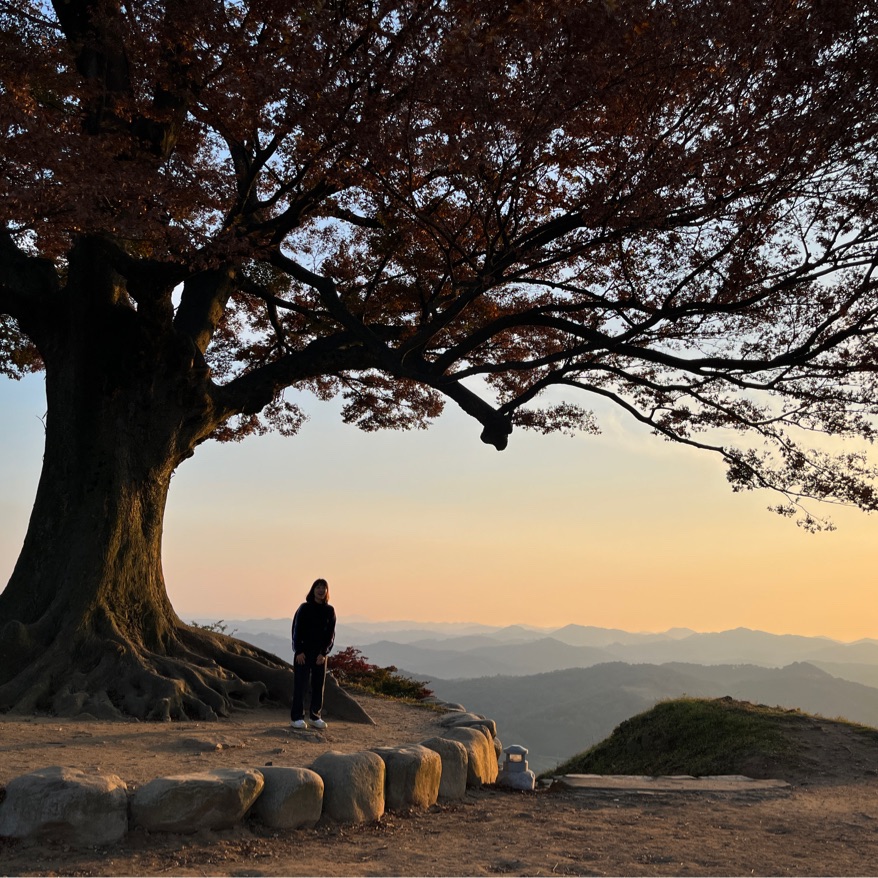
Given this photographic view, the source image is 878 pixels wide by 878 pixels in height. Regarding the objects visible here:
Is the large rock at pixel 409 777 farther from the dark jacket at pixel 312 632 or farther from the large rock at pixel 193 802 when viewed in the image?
the dark jacket at pixel 312 632

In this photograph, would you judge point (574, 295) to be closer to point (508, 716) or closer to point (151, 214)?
point (151, 214)

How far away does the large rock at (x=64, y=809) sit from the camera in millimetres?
5176

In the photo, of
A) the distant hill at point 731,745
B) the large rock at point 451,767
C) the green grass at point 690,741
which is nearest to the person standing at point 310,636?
the large rock at point 451,767

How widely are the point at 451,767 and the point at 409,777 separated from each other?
96 centimetres

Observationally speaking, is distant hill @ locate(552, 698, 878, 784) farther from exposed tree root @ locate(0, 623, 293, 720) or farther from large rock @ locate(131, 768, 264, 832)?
large rock @ locate(131, 768, 264, 832)

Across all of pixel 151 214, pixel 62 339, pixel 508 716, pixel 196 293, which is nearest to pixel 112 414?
pixel 62 339

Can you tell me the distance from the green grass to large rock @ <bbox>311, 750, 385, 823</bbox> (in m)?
6.02

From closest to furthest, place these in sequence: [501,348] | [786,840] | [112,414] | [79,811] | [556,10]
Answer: [79,811], [786,840], [556,10], [112,414], [501,348]

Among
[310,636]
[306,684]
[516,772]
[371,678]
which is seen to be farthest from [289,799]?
[371,678]

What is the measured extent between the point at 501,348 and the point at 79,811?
1084cm

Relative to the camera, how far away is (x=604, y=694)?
89.5m

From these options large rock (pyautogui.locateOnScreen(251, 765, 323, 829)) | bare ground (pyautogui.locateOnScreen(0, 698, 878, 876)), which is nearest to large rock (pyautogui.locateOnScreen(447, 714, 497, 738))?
bare ground (pyautogui.locateOnScreen(0, 698, 878, 876))

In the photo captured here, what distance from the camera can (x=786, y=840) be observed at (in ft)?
22.8

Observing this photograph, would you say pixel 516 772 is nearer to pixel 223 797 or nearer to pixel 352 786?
pixel 352 786
